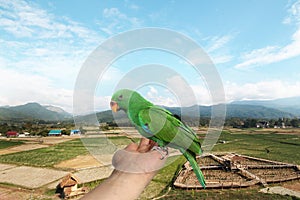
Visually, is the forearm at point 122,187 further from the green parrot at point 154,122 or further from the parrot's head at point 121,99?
the parrot's head at point 121,99

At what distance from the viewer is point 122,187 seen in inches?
66.4

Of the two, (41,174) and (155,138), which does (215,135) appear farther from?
(41,174)

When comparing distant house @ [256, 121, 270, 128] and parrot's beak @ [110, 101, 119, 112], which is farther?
distant house @ [256, 121, 270, 128]

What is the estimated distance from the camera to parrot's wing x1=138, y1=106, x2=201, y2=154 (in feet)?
7.01

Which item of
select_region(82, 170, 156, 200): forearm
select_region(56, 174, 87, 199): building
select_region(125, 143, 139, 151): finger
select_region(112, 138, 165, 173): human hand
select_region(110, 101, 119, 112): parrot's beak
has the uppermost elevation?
select_region(110, 101, 119, 112): parrot's beak

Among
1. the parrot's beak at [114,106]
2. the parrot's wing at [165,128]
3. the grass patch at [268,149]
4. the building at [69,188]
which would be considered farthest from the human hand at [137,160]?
the grass patch at [268,149]

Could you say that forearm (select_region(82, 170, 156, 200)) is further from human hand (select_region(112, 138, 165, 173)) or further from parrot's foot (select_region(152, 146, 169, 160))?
parrot's foot (select_region(152, 146, 169, 160))

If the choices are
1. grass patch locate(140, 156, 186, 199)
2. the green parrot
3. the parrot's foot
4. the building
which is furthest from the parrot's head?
the building

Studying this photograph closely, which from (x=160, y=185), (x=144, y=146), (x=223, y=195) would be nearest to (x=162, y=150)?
(x=144, y=146)

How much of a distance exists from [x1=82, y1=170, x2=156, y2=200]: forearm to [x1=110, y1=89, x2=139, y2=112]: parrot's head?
2.16 feet

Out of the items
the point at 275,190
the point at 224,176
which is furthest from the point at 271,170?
the point at 275,190

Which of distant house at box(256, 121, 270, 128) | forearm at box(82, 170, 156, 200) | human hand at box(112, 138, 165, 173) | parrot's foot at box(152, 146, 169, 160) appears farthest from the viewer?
distant house at box(256, 121, 270, 128)

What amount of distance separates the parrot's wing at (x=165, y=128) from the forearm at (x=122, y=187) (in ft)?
1.43

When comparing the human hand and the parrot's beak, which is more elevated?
the parrot's beak
